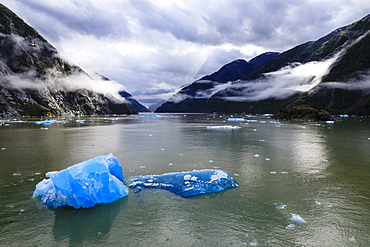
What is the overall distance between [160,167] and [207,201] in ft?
19.4

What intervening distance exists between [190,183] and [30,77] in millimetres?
175371

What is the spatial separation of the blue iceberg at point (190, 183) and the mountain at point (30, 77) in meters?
135

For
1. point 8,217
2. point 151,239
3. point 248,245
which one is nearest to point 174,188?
point 151,239

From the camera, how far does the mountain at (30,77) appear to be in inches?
5236

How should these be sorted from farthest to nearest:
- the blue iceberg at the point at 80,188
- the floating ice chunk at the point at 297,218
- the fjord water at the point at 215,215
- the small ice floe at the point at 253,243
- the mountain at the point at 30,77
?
1. the mountain at the point at 30,77
2. the blue iceberg at the point at 80,188
3. the floating ice chunk at the point at 297,218
4. the fjord water at the point at 215,215
5. the small ice floe at the point at 253,243

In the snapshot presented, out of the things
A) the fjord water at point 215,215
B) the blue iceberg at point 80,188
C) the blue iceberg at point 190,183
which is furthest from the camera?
the blue iceberg at point 190,183

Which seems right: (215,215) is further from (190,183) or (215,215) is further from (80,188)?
(80,188)

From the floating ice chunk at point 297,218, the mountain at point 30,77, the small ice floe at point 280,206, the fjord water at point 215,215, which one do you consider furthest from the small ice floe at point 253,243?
the mountain at point 30,77

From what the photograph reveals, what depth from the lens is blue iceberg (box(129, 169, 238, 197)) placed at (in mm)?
10594

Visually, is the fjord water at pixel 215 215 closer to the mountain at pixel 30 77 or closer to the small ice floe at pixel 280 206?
the small ice floe at pixel 280 206

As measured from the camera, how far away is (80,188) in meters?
8.87

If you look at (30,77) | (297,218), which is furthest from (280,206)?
(30,77)

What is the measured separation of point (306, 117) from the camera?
282 feet

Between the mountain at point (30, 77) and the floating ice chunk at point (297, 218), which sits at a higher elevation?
the mountain at point (30, 77)
